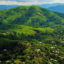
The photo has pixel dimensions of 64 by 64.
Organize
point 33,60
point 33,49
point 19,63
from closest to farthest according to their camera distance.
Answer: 1. point 19,63
2. point 33,60
3. point 33,49

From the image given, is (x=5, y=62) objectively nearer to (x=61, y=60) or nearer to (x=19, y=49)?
(x=19, y=49)

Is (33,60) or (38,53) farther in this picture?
(38,53)

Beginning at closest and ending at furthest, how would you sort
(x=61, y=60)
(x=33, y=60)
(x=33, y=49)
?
1. (x=33, y=60)
2. (x=61, y=60)
3. (x=33, y=49)

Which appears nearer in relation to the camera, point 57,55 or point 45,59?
point 45,59

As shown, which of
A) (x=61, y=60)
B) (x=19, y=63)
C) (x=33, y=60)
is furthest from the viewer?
(x=61, y=60)

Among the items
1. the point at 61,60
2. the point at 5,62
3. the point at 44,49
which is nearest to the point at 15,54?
the point at 5,62

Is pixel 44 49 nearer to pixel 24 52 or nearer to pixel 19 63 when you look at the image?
pixel 24 52

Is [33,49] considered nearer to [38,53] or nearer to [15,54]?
[38,53]

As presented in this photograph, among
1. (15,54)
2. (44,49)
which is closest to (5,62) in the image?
(15,54)

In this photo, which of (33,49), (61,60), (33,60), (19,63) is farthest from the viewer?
(33,49)
